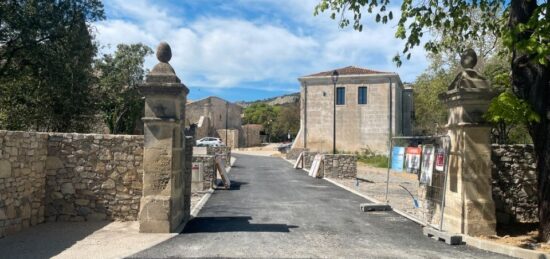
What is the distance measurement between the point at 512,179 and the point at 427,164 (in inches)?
66.6

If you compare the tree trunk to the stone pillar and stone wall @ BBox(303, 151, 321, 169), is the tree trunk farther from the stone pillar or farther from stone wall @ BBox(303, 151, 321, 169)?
stone wall @ BBox(303, 151, 321, 169)

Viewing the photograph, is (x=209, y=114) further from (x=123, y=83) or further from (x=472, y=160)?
(x=472, y=160)

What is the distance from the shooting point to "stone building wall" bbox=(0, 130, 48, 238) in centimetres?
751

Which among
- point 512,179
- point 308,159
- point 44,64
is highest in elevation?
point 44,64

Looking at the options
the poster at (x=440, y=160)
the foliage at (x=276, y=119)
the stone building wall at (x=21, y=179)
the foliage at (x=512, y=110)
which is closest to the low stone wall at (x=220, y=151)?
the stone building wall at (x=21, y=179)

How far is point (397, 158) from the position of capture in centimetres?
1045

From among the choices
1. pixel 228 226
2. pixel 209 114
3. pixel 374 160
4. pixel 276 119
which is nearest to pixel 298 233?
pixel 228 226

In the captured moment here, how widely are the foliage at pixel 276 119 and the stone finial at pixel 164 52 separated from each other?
5923cm

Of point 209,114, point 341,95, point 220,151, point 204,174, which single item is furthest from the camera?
point 209,114

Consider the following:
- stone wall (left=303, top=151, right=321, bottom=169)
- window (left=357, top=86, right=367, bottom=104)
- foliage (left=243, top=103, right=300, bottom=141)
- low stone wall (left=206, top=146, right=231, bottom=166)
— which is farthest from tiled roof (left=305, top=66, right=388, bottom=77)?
foliage (left=243, top=103, right=300, bottom=141)

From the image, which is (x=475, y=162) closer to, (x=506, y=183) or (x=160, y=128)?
(x=506, y=183)

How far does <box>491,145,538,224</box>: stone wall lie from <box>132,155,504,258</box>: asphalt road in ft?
6.03

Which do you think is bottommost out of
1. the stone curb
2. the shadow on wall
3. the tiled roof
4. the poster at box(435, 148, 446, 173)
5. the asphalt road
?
the shadow on wall

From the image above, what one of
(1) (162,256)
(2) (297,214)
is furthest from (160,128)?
(2) (297,214)
